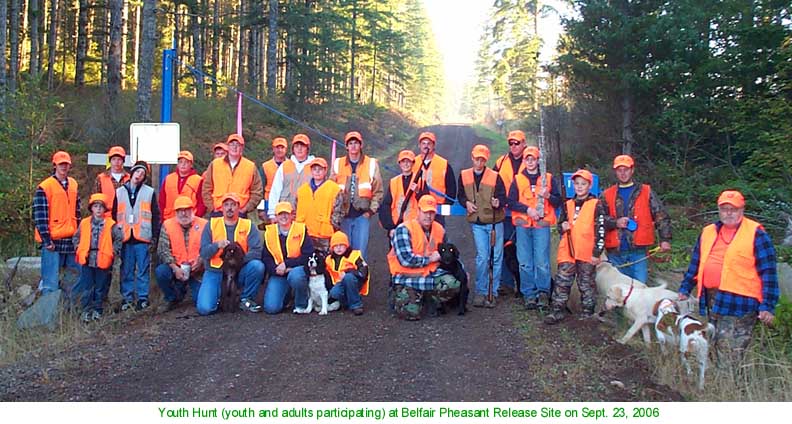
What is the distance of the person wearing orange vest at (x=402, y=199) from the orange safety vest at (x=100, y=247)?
11.0 feet

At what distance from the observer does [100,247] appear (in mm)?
7988

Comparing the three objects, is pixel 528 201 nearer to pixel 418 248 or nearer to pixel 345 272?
pixel 418 248

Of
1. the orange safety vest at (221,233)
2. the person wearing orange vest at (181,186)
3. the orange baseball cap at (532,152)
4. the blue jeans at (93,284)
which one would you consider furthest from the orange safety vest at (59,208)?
the orange baseball cap at (532,152)

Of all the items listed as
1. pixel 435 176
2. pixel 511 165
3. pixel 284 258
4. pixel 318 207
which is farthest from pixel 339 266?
pixel 511 165

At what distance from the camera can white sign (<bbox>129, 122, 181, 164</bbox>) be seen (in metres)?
8.88

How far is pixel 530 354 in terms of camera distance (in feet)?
19.9

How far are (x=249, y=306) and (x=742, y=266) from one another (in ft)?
17.3

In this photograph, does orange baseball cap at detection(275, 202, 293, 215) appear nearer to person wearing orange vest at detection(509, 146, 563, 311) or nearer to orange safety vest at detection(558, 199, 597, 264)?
person wearing orange vest at detection(509, 146, 563, 311)

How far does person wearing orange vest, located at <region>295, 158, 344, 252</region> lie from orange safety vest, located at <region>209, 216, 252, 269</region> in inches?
26.7

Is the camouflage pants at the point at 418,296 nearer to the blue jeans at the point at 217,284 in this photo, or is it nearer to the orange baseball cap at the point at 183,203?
the blue jeans at the point at 217,284

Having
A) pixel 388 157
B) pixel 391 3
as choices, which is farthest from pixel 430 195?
pixel 391 3

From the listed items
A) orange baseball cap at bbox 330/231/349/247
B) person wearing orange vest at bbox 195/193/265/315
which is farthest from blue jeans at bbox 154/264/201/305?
orange baseball cap at bbox 330/231/349/247

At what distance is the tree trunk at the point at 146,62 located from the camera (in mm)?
11875

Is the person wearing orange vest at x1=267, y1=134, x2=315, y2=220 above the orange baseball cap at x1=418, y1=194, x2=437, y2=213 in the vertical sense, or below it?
above
